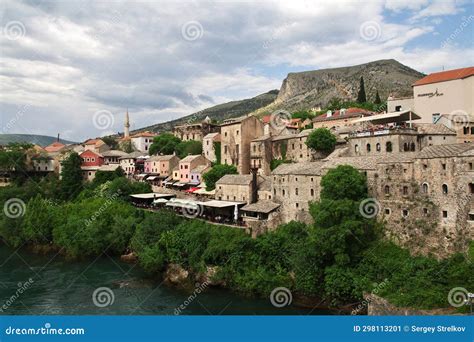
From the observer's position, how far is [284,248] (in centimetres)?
3192

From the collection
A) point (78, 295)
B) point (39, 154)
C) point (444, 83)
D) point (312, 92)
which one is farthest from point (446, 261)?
point (312, 92)

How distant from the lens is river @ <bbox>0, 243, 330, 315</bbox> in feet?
88.2

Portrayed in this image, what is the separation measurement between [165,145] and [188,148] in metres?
6.40

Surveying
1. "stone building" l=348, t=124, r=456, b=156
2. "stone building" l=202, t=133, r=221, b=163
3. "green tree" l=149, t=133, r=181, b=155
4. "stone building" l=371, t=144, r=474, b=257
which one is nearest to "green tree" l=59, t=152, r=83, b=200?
"green tree" l=149, t=133, r=181, b=155

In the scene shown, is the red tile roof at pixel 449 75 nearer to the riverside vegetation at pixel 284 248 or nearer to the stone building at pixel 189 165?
the riverside vegetation at pixel 284 248

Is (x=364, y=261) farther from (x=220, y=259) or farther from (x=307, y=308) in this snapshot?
(x=220, y=259)

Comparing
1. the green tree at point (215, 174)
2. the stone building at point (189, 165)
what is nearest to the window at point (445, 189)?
the green tree at point (215, 174)

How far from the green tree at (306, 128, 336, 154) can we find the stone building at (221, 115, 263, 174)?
10057mm

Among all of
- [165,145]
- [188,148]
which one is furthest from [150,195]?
[165,145]

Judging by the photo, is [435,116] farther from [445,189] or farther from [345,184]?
[345,184]

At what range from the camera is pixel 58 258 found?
41.2 m

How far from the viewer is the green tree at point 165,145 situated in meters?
66.1

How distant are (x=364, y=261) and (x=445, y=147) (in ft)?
30.2

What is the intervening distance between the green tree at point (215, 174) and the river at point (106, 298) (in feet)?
45.1
